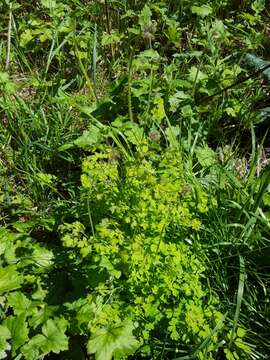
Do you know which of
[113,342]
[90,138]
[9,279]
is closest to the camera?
[113,342]

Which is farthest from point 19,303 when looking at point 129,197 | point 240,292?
point 240,292

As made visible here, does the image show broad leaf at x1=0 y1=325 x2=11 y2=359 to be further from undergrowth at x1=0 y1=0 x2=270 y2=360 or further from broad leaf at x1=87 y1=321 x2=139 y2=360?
broad leaf at x1=87 y1=321 x2=139 y2=360

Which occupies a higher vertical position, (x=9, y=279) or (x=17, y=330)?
(x=9, y=279)

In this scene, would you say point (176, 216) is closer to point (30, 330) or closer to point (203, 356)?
point (203, 356)

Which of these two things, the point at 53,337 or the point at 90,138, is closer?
the point at 53,337

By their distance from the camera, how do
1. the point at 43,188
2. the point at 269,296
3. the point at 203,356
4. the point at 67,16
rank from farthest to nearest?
the point at 67,16 < the point at 43,188 < the point at 269,296 < the point at 203,356

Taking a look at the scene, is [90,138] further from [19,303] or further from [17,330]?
[17,330]

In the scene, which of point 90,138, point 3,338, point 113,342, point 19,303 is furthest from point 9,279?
point 90,138

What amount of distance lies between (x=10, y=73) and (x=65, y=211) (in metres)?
1.07

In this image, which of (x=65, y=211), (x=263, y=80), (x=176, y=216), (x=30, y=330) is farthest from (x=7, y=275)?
(x=263, y=80)

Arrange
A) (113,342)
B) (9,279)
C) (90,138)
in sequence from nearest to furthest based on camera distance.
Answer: (113,342), (9,279), (90,138)

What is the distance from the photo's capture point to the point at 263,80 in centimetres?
307

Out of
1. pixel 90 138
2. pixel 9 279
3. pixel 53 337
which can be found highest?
A: pixel 90 138

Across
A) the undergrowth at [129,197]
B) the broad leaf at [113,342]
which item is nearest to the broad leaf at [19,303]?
the undergrowth at [129,197]
